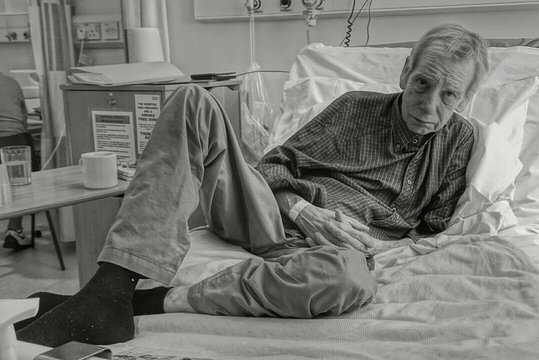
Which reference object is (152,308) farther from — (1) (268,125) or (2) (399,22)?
(2) (399,22)

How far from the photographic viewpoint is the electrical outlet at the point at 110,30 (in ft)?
10.4

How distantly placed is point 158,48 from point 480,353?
6.75ft

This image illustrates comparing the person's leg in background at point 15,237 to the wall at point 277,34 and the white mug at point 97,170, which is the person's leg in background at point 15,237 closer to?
the wall at point 277,34

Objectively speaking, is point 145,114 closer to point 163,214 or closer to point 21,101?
point 163,214

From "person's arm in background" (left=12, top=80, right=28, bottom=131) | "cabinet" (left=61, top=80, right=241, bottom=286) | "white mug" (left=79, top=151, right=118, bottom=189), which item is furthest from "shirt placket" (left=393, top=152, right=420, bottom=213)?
"person's arm in background" (left=12, top=80, right=28, bottom=131)

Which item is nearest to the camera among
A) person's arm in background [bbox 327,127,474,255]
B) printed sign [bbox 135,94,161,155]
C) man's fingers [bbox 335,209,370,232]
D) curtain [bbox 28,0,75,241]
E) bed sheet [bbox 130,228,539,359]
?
bed sheet [bbox 130,228,539,359]

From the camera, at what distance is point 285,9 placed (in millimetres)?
2637

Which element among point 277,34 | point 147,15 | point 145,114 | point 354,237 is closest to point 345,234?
point 354,237

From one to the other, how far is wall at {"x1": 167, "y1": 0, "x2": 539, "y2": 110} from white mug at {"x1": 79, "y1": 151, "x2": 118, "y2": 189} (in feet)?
3.97

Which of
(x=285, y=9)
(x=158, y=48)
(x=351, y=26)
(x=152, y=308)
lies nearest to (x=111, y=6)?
(x=158, y=48)

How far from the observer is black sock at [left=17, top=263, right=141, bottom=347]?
1.08 meters

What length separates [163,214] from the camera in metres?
1.24

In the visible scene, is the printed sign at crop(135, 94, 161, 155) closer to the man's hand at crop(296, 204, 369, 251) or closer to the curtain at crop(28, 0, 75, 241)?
the man's hand at crop(296, 204, 369, 251)

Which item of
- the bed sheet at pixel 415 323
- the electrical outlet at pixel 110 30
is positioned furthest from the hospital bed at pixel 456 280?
the electrical outlet at pixel 110 30
